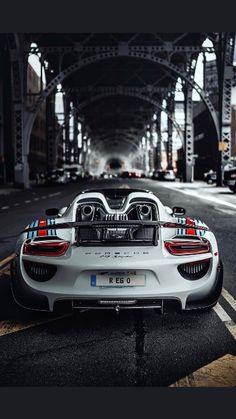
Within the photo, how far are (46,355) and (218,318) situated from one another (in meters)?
1.82

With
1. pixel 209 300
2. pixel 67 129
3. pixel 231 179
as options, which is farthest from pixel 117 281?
pixel 67 129

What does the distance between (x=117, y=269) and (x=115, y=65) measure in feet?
147

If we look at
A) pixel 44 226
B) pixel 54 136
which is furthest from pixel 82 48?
pixel 44 226

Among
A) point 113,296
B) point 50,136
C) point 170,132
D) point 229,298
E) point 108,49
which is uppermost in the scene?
point 108,49

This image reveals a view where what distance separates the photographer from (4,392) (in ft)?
10.1

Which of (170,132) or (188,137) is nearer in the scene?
(188,137)

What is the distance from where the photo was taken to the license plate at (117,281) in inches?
155

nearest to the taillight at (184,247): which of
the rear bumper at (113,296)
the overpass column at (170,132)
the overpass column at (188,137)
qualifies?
the rear bumper at (113,296)

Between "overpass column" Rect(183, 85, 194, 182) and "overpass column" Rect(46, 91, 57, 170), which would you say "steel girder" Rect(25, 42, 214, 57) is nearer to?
"overpass column" Rect(183, 85, 194, 182)

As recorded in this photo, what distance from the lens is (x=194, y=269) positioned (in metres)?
4.11

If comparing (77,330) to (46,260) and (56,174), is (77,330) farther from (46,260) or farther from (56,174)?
(56,174)

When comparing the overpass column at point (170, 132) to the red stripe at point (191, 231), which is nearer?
the red stripe at point (191, 231)

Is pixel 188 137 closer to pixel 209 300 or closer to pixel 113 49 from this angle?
pixel 113 49

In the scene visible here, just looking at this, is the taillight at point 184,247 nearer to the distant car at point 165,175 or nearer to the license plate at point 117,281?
the license plate at point 117,281
